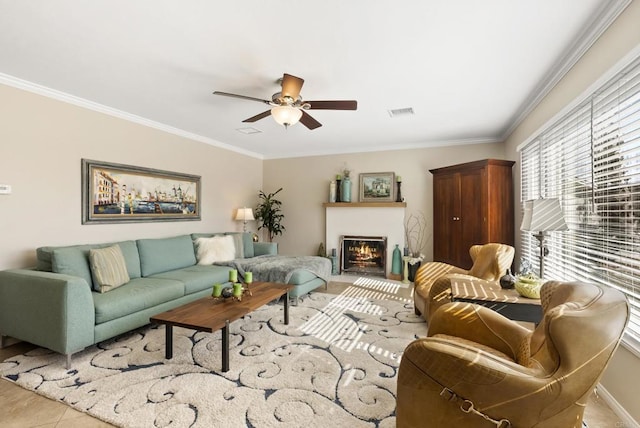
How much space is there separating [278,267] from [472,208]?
2868 mm

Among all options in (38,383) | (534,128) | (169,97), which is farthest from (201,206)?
(534,128)

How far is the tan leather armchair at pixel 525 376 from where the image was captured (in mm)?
1130

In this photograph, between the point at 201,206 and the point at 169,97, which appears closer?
the point at 169,97

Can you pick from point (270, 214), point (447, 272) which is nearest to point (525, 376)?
point (447, 272)

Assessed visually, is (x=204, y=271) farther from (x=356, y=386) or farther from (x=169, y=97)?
(x=356, y=386)

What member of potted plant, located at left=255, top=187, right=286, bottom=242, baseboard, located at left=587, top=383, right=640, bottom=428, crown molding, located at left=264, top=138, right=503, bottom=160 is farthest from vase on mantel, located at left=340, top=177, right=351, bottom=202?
baseboard, located at left=587, top=383, right=640, bottom=428

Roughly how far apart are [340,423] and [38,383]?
215cm

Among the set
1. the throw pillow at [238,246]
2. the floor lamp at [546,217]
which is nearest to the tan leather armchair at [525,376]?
the floor lamp at [546,217]

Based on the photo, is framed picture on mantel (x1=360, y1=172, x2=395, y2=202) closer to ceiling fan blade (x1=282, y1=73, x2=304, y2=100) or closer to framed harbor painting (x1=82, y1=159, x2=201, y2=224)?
framed harbor painting (x1=82, y1=159, x2=201, y2=224)

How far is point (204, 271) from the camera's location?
12.8 ft

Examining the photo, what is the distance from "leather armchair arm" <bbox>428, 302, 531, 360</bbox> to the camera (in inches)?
68.6

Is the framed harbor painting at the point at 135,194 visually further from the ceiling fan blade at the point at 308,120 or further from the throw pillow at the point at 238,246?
the ceiling fan blade at the point at 308,120

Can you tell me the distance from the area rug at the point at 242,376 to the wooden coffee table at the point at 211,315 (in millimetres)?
198

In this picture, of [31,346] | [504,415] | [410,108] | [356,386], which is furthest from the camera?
[410,108]
